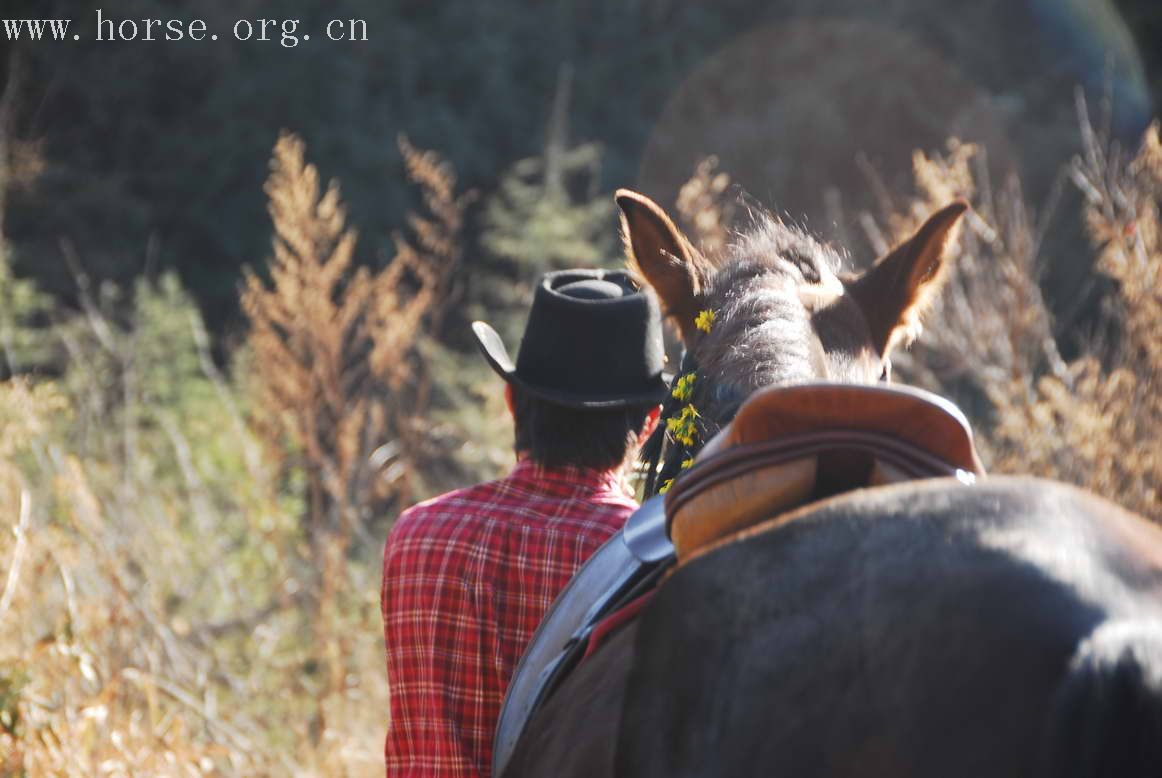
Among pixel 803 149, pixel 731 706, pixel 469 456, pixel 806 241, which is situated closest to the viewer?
pixel 731 706

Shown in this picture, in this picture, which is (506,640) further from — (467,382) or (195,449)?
(195,449)

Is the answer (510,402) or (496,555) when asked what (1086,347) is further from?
(496,555)

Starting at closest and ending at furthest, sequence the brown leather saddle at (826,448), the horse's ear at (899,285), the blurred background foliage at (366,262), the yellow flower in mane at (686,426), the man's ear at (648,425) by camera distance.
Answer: the brown leather saddle at (826,448) < the yellow flower in mane at (686,426) < the horse's ear at (899,285) < the man's ear at (648,425) < the blurred background foliage at (366,262)

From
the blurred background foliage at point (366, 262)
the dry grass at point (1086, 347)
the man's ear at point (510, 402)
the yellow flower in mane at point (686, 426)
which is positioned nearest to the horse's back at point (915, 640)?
the yellow flower in mane at point (686, 426)

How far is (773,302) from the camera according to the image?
6.20 feet

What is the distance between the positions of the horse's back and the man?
0.83 metres

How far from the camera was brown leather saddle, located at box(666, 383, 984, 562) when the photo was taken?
139 centimetres

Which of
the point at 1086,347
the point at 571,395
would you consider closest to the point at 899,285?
the point at 571,395

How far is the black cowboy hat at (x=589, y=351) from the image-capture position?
2266 millimetres

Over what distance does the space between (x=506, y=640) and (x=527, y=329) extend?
0.60m

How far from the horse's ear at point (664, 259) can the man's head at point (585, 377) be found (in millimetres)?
122

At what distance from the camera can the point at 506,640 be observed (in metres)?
2.17

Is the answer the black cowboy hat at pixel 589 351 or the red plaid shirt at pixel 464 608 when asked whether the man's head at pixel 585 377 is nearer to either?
the black cowboy hat at pixel 589 351

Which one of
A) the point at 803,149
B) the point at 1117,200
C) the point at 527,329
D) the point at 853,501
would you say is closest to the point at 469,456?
the point at 1117,200
